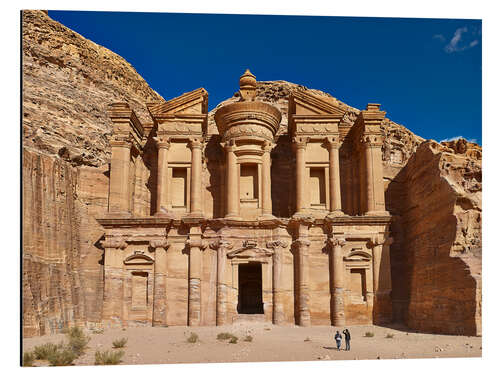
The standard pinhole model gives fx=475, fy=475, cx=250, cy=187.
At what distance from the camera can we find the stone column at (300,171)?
901 inches

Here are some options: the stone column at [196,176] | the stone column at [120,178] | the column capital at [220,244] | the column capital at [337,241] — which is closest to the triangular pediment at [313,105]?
the stone column at [196,176]

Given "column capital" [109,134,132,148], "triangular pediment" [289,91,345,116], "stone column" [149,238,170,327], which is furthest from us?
"triangular pediment" [289,91,345,116]

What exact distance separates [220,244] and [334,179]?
6.57 meters

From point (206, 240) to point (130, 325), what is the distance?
499 cm

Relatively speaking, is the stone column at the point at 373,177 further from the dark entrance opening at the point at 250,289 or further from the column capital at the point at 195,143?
the column capital at the point at 195,143

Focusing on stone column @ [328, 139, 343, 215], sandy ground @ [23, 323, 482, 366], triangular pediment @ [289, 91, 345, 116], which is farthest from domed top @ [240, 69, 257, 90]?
sandy ground @ [23, 323, 482, 366]

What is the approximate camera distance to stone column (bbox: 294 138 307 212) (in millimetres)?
22886

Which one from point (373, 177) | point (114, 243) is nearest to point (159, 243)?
point (114, 243)

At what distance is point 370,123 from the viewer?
78.6 ft

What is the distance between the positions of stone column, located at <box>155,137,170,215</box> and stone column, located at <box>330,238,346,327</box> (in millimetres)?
8268

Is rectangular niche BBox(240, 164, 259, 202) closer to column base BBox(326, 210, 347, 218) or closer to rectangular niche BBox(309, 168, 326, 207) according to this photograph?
rectangular niche BBox(309, 168, 326, 207)

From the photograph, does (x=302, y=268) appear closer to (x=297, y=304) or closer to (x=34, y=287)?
(x=297, y=304)

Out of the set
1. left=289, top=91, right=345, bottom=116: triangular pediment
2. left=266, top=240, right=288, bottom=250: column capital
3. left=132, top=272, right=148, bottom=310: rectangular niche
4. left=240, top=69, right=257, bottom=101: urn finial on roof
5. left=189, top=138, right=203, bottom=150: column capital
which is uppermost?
left=240, top=69, right=257, bottom=101: urn finial on roof

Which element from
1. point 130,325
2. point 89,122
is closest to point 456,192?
point 130,325
